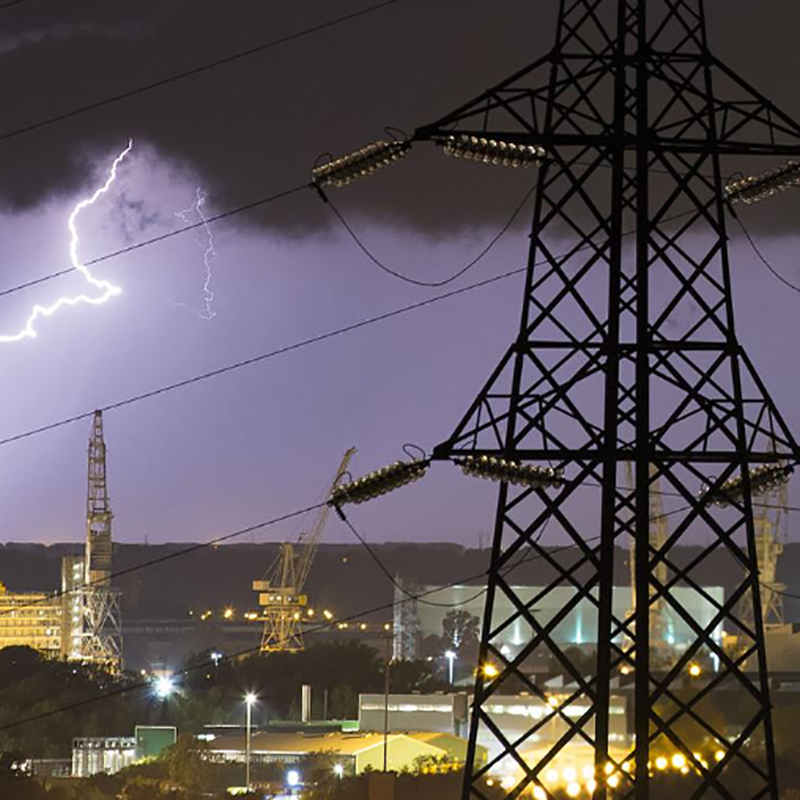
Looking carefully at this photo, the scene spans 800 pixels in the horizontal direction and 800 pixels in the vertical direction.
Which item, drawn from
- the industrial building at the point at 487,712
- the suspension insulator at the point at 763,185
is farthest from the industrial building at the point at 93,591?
the suspension insulator at the point at 763,185

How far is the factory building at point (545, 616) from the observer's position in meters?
131

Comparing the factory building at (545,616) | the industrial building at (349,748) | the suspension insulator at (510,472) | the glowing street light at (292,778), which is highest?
the factory building at (545,616)

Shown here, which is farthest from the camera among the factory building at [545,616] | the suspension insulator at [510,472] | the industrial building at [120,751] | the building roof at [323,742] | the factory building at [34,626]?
the factory building at [34,626]

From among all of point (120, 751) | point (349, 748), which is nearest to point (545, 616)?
point (120, 751)

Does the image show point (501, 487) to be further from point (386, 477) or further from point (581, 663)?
point (581, 663)

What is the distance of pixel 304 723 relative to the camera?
7819 cm

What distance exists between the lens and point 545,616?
472 ft

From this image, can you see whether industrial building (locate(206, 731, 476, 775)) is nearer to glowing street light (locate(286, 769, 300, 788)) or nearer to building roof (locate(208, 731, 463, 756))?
building roof (locate(208, 731, 463, 756))

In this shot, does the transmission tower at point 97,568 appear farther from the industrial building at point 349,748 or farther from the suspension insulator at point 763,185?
the suspension insulator at point 763,185

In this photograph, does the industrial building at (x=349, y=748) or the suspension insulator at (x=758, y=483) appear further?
the industrial building at (x=349, y=748)

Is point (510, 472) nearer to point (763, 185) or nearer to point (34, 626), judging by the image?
point (763, 185)

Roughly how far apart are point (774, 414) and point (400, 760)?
41642 mm

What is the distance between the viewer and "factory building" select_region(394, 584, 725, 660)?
429 ft

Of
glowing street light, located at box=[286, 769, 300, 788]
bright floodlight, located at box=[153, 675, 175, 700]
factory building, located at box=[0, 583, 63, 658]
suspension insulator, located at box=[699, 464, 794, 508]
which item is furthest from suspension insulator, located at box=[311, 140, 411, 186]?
factory building, located at box=[0, 583, 63, 658]
